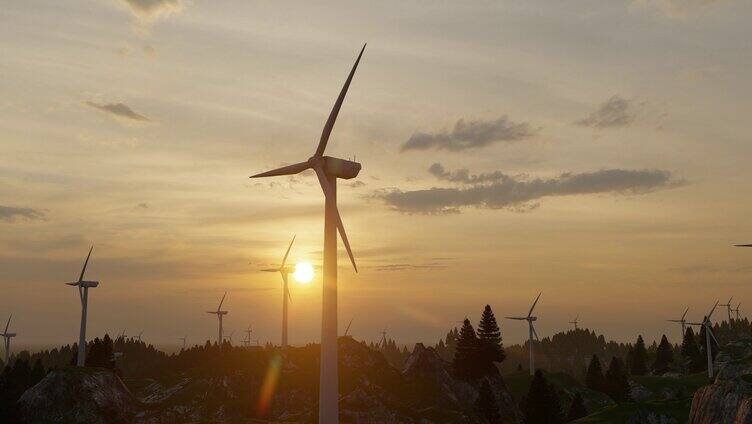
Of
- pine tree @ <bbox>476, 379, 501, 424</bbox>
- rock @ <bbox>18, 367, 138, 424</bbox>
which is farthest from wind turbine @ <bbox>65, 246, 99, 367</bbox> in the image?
pine tree @ <bbox>476, 379, 501, 424</bbox>

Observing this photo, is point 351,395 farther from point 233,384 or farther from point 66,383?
point 66,383

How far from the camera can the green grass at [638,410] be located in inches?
5064

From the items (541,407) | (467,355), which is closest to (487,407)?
(541,407)

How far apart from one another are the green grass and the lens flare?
80.1 meters

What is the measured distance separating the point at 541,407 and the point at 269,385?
7151 cm

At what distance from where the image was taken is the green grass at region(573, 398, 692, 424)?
128625 millimetres

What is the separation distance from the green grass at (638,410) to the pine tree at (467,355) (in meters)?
56.4

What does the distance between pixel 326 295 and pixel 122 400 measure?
108m

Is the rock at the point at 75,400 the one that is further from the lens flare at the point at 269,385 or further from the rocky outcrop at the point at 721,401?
the rocky outcrop at the point at 721,401

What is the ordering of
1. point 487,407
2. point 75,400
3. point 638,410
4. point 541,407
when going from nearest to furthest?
1. point 638,410
2. point 541,407
3. point 75,400
4. point 487,407

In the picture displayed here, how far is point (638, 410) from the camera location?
13150cm

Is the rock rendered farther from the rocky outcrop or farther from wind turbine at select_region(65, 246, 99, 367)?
the rocky outcrop

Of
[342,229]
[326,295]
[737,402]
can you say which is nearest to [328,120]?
[342,229]

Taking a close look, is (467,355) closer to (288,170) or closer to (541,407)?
(541,407)
